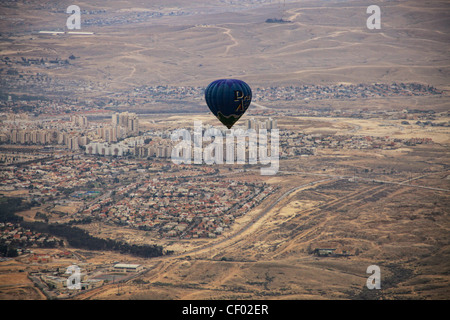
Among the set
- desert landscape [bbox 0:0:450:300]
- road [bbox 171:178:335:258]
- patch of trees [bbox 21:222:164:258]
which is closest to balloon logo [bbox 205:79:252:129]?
road [bbox 171:178:335:258]

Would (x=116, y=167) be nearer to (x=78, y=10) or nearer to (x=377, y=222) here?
(x=377, y=222)

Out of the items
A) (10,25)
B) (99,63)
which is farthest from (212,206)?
(10,25)

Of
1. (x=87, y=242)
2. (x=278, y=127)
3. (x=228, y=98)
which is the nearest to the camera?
(x=228, y=98)

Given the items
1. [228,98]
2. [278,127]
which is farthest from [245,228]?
[278,127]

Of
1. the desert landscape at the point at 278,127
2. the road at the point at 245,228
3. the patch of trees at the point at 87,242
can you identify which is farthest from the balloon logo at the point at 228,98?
the patch of trees at the point at 87,242

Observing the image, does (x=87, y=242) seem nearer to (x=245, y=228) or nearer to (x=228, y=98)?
(x=245, y=228)

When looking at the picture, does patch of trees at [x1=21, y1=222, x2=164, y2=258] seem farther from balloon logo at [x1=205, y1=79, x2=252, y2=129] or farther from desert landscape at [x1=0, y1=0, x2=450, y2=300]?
balloon logo at [x1=205, y1=79, x2=252, y2=129]
